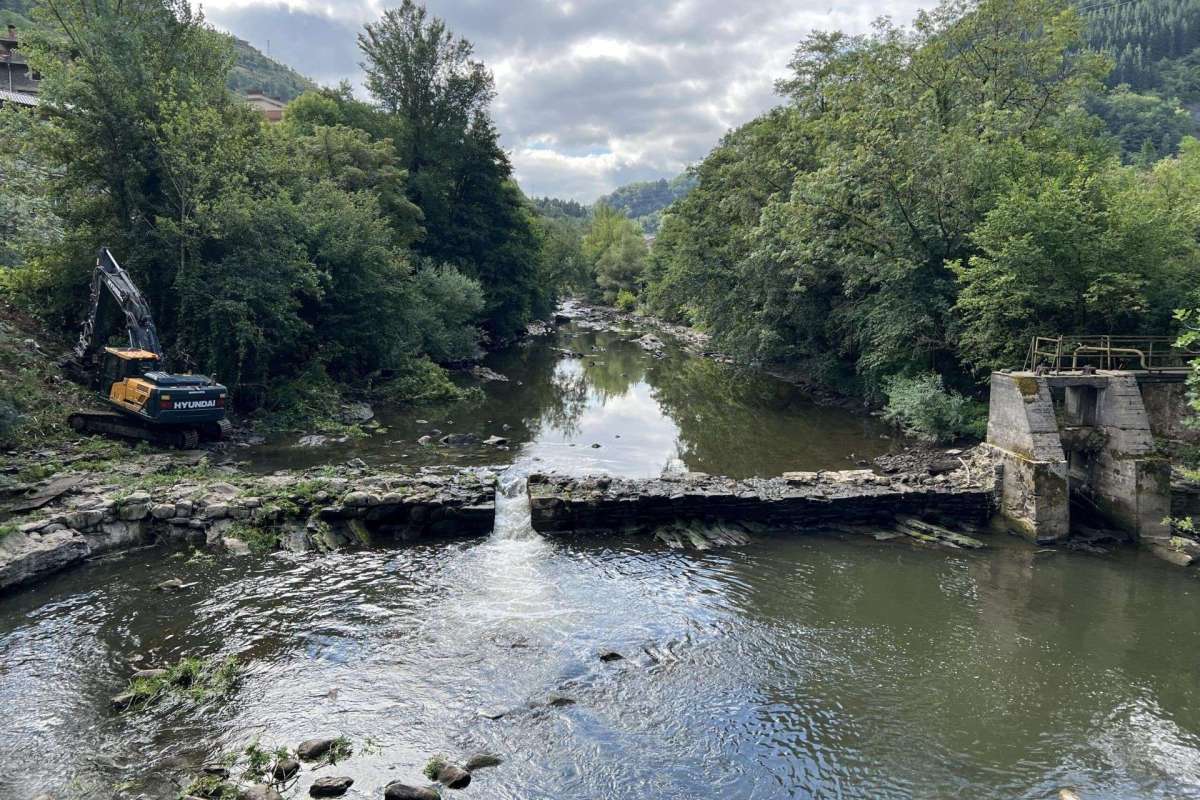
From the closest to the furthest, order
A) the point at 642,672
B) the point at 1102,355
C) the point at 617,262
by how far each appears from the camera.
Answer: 1. the point at 642,672
2. the point at 1102,355
3. the point at 617,262

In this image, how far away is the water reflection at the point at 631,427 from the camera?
19.7m

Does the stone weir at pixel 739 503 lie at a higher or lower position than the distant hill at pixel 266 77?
lower

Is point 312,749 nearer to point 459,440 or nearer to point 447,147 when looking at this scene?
point 459,440

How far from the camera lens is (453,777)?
721cm

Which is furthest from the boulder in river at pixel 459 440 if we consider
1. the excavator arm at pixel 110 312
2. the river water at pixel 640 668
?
the excavator arm at pixel 110 312

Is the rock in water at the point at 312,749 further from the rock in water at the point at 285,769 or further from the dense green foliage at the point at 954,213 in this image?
the dense green foliage at the point at 954,213

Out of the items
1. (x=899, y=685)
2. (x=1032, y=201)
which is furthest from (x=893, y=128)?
(x=899, y=685)

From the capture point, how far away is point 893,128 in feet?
79.3

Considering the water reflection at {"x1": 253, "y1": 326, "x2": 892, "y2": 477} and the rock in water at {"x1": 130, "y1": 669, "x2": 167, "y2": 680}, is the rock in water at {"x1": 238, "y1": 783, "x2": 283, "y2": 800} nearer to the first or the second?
the rock in water at {"x1": 130, "y1": 669, "x2": 167, "y2": 680}

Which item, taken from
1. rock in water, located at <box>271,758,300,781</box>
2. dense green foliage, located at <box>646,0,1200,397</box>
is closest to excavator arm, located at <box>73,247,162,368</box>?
rock in water, located at <box>271,758,300,781</box>

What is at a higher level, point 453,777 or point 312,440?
point 312,440

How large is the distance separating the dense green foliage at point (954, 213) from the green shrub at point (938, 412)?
1.26 metres

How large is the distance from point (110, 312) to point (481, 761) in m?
19.0

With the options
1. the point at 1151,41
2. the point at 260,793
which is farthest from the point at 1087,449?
the point at 1151,41
